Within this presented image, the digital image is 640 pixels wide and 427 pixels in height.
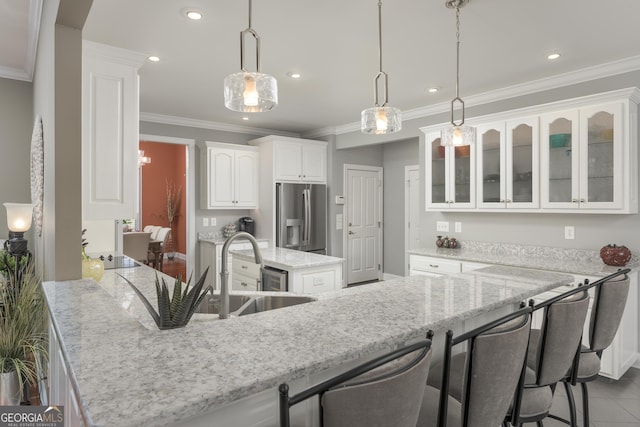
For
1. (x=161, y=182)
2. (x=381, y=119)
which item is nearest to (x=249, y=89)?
(x=381, y=119)

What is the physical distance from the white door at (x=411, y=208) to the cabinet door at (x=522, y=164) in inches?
98.4

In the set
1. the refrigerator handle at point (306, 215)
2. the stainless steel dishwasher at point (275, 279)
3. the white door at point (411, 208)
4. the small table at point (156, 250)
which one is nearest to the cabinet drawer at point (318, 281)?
the stainless steel dishwasher at point (275, 279)

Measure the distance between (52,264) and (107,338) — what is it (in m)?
1.36

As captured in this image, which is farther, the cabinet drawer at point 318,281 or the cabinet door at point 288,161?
the cabinet door at point 288,161

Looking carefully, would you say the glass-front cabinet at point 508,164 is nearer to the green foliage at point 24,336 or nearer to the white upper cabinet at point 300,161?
the white upper cabinet at point 300,161

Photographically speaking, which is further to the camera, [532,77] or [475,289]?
[532,77]

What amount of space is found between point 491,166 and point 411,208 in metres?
2.50

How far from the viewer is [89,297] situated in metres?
1.53

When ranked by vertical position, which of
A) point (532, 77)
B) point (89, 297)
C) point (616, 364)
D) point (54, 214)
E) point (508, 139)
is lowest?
point (616, 364)

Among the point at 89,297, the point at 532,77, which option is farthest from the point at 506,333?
the point at 532,77

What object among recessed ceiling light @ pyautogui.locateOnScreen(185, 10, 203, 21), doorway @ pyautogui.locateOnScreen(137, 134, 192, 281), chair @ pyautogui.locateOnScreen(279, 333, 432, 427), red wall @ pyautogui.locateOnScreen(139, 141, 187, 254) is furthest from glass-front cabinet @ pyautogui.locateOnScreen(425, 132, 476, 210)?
red wall @ pyautogui.locateOnScreen(139, 141, 187, 254)

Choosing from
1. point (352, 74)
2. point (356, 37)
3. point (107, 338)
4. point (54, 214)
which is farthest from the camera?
point (352, 74)

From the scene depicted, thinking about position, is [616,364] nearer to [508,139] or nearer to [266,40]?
[508,139]

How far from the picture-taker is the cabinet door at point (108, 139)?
230 centimetres
